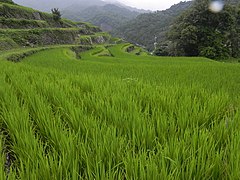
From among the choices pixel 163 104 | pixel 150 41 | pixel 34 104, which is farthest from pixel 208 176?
pixel 150 41

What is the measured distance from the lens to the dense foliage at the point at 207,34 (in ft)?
84.0

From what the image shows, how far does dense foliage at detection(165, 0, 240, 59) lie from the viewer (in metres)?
25.6

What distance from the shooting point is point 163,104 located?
2.29 metres

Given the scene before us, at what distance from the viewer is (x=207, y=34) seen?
26.5 metres

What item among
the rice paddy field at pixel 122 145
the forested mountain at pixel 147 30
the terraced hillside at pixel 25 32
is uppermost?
the forested mountain at pixel 147 30

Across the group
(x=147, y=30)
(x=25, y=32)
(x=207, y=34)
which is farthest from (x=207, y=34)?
(x=147, y=30)

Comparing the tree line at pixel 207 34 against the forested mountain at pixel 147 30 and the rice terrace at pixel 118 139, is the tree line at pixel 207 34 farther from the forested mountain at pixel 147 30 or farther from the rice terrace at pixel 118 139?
the forested mountain at pixel 147 30

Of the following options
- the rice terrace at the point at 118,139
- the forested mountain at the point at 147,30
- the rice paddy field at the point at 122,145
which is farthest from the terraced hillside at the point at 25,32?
the forested mountain at the point at 147,30

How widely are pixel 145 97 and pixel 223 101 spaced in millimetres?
803

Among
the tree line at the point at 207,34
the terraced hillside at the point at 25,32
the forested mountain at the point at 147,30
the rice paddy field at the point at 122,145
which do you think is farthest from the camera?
the forested mountain at the point at 147,30

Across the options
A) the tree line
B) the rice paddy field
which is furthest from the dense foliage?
the rice paddy field

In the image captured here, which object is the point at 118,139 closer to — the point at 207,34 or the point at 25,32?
the point at 25,32

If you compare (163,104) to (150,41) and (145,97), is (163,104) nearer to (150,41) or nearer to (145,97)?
(145,97)

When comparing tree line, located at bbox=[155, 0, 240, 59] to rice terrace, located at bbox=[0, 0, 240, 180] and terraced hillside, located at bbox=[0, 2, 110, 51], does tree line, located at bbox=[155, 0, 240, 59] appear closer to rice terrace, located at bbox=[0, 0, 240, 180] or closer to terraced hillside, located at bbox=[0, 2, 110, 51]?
terraced hillside, located at bbox=[0, 2, 110, 51]
